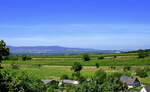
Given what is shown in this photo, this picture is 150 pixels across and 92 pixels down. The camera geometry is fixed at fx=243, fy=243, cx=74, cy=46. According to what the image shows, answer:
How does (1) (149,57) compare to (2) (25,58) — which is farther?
(2) (25,58)

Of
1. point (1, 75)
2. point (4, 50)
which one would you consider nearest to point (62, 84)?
point (4, 50)

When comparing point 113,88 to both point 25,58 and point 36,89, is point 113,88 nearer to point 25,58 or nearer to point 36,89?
point 36,89

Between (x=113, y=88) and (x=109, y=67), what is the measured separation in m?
64.8

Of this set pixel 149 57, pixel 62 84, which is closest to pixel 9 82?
pixel 62 84

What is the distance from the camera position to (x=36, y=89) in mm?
18453

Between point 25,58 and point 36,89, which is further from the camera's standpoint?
point 25,58

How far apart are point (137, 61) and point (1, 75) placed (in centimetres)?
7646

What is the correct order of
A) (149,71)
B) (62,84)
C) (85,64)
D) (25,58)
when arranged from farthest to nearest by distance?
(25,58), (85,64), (149,71), (62,84)

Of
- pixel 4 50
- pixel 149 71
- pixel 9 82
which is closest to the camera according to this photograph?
pixel 9 82

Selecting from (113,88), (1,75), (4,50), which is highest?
(4,50)

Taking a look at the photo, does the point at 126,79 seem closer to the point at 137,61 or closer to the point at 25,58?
the point at 137,61

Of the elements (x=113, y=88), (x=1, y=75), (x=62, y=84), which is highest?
(x=1, y=75)

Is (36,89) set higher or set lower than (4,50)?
lower

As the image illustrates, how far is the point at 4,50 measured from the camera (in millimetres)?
23938
